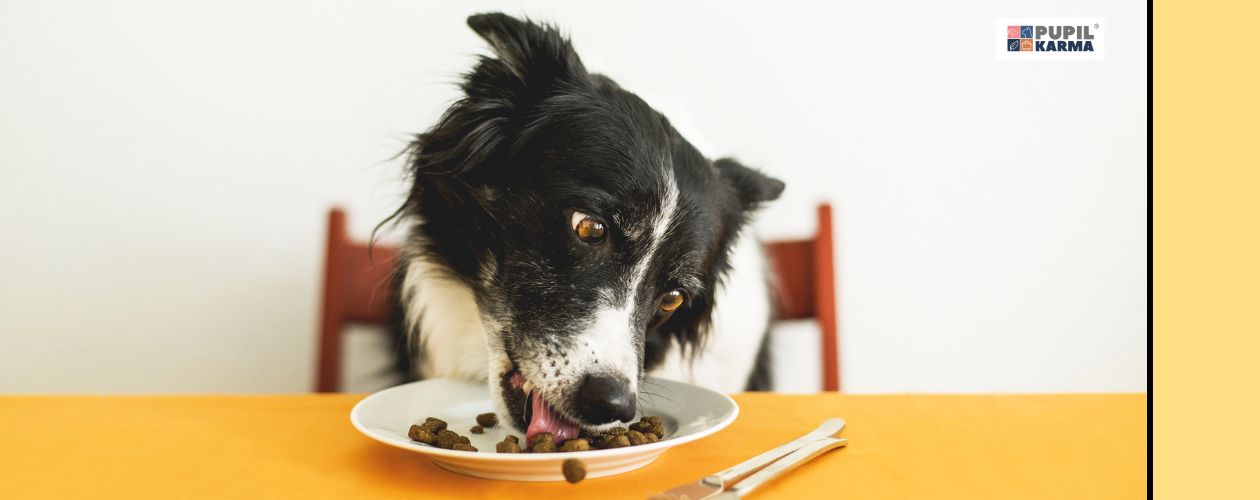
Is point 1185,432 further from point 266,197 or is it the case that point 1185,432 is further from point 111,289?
point 111,289

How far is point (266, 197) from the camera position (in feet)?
7.09

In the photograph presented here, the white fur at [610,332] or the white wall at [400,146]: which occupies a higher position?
the white wall at [400,146]

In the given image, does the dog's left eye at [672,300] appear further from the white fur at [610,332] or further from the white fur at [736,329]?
the white fur at [736,329]

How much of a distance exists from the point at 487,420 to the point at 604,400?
0.89 feet

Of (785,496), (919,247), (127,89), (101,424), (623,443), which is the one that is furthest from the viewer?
(919,247)

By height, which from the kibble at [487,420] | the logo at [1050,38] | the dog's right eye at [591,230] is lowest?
the kibble at [487,420]

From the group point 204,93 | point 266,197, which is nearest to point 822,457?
point 266,197

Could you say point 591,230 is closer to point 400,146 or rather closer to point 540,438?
point 540,438

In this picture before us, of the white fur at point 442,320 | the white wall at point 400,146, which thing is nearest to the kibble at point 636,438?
the white fur at point 442,320

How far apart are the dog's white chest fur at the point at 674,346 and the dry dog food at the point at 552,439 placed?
1.44ft

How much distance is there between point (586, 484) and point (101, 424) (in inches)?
31.7

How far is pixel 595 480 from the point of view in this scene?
94 centimetres

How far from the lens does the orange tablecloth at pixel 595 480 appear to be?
2.99 feet

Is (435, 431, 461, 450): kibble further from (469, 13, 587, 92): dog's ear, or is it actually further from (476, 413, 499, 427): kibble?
(469, 13, 587, 92): dog's ear
